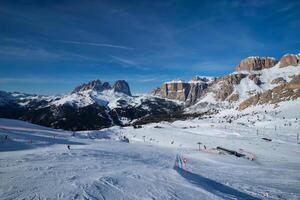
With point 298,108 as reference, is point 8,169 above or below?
below

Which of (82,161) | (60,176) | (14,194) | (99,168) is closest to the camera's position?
(14,194)

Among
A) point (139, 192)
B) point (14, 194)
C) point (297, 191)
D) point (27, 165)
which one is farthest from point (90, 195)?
point (297, 191)

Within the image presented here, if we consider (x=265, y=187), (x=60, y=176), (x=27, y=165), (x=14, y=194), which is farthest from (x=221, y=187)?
(x=27, y=165)

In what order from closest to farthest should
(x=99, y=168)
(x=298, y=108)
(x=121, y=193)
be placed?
(x=121, y=193) < (x=99, y=168) < (x=298, y=108)

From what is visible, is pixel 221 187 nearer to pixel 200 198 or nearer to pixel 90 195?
pixel 200 198

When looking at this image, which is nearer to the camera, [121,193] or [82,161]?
[121,193]

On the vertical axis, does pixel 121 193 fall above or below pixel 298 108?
below

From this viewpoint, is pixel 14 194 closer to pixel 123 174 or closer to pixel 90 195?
pixel 90 195

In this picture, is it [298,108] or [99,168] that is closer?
[99,168]

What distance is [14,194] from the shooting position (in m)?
10.9

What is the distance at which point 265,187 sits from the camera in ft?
54.7

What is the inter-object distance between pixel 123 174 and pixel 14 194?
7.44m

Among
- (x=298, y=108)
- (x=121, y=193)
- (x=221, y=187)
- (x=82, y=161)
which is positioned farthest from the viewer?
(x=298, y=108)

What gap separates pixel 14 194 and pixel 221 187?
41.5ft
